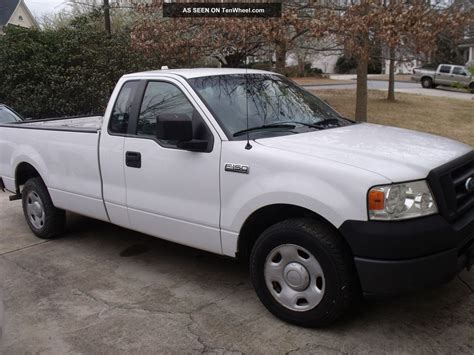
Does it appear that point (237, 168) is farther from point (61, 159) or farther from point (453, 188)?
point (61, 159)

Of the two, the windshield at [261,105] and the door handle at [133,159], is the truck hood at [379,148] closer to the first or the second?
the windshield at [261,105]

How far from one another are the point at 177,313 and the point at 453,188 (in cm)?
213

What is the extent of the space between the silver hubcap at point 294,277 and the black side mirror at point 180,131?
0.98m

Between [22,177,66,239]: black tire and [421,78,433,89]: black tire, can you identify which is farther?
[421,78,433,89]: black tire

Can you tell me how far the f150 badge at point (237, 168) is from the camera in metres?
3.67

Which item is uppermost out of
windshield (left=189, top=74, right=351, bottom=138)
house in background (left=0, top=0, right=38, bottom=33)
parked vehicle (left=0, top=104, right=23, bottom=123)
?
house in background (left=0, top=0, right=38, bottom=33)

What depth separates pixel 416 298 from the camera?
13.1 feet

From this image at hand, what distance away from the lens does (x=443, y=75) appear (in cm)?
3575

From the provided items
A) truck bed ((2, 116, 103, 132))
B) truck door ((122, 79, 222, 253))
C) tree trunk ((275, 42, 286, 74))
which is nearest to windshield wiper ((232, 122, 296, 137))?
truck door ((122, 79, 222, 253))

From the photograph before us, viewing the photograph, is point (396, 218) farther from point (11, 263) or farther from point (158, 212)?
point (11, 263)

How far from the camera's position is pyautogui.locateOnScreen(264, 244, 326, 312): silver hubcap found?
11.3 feet

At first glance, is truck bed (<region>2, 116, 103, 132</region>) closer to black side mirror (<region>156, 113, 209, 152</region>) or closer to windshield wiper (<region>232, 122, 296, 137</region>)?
black side mirror (<region>156, 113, 209, 152</region>)

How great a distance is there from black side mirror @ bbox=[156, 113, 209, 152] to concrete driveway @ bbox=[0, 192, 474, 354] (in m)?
1.22

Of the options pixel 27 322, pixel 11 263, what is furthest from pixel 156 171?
pixel 11 263
